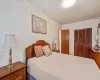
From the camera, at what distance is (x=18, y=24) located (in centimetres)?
224

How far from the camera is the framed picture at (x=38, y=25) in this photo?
110 inches

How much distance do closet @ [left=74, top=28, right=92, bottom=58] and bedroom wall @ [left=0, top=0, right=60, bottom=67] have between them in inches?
106

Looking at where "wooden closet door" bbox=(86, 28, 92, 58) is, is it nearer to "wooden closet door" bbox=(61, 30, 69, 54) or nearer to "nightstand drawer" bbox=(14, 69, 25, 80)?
"wooden closet door" bbox=(61, 30, 69, 54)

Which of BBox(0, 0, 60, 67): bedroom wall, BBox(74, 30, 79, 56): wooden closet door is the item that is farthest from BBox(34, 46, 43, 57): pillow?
BBox(74, 30, 79, 56): wooden closet door

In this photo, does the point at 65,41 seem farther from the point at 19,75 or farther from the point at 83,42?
the point at 19,75

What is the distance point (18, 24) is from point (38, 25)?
2.98ft

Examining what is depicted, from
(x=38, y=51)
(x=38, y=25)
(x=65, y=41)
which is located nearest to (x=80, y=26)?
(x=65, y=41)

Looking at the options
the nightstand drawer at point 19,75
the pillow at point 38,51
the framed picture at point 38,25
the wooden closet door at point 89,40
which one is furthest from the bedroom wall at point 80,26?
the nightstand drawer at point 19,75

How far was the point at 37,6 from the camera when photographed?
9.34ft

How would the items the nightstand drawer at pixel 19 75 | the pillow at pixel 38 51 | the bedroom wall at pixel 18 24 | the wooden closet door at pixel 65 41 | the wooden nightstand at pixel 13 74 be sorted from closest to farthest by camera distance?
1. the wooden nightstand at pixel 13 74
2. the nightstand drawer at pixel 19 75
3. the bedroom wall at pixel 18 24
4. the pillow at pixel 38 51
5. the wooden closet door at pixel 65 41

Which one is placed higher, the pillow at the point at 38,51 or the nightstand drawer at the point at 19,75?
the pillow at the point at 38,51

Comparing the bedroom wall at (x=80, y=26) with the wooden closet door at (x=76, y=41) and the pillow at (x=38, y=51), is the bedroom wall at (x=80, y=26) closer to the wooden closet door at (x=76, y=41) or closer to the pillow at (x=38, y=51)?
the wooden closet door at (x=76, y=41)

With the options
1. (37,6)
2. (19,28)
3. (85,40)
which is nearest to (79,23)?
(85,40)

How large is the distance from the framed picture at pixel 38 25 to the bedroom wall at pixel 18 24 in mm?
149
